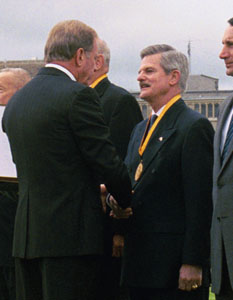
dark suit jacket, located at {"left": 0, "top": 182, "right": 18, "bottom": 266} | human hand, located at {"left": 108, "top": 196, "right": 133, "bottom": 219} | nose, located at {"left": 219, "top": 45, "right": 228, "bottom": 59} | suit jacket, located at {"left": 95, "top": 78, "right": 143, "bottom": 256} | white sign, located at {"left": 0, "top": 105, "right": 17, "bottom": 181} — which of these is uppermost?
nose, located at {"left": 219, "top": 45, "right": 228, "bottom": 59}

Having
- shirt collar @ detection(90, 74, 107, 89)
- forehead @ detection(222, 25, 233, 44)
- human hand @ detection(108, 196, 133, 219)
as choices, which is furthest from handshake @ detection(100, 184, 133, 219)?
forehead @ detection(222, 25, 233, 44)

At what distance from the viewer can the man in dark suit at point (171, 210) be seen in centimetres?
396

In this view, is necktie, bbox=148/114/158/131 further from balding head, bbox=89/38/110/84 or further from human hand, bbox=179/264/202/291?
human hand, bbox=179/264/202/291

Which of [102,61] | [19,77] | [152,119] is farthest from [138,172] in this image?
[19,77]

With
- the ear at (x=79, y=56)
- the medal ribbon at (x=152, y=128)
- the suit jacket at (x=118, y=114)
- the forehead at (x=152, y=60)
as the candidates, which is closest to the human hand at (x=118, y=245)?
the suit jacket at (x=118, y=114)

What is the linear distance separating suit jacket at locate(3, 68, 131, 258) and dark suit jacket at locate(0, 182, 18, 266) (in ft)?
3.87

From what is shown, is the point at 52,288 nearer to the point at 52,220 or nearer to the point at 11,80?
the point at 52,220

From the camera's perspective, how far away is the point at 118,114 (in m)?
4.77

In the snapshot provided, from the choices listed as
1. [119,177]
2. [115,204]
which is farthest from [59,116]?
[115,204]

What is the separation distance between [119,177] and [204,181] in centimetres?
58

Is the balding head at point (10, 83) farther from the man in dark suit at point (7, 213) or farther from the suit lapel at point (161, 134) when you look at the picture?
the suit lapel at point (161, 134)

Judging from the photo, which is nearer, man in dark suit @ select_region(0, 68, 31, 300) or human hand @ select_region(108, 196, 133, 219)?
human hand @ select_region(108, 196, 133, 219)

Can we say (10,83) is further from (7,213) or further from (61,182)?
(61,182)

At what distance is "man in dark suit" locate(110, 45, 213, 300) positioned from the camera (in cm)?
396
